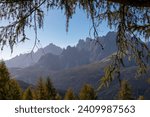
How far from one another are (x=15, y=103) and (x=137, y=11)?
96.1 inches

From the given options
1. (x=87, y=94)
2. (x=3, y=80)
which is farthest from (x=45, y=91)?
(x=3, y=80)

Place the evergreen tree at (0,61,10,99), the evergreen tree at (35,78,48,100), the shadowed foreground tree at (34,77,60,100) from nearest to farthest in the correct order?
the evergreen tree at (0,61,10,99) < the evergreen tree at (35,78,48,100) < the shadowed foreground tree at (34,77,60,100)

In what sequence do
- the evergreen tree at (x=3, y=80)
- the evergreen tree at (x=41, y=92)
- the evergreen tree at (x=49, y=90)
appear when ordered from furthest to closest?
the evergreen tree at (x=49, y=90) → the evergreen tree at (x=41, y=92) → the evergreen tree at (x=3, y=80)

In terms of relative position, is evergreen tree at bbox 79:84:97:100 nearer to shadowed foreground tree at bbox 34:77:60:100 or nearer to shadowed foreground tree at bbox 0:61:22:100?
shadowed foreground tree at bbox 34:77:60:100

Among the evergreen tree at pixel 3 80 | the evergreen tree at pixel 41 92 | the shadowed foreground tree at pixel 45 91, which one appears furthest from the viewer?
the shadowed foreground tree at pixel 45 91

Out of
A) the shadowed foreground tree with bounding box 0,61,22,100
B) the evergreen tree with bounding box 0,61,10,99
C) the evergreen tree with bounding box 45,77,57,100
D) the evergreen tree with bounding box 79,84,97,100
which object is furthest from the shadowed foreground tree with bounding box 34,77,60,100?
the evergreen tree with bounding box 0,61,10,99

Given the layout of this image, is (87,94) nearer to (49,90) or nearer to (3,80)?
(49,90)

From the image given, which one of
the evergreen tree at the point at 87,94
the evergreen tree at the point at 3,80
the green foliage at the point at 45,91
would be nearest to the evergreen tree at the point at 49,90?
the green foliage at the point at 45,91

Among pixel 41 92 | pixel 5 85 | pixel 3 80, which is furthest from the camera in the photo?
pixel 41 92

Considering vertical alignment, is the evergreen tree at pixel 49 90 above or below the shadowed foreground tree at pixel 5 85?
below

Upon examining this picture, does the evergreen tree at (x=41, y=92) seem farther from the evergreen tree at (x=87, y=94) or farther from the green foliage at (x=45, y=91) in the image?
the evergreen tree at (x=87, y=94)

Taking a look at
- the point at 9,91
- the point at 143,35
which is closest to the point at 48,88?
the point at 9,91

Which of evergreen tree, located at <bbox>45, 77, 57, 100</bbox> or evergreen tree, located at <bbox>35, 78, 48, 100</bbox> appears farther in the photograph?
evergreen tree, located at <bbox>45, 77, 57, 100</bbox>

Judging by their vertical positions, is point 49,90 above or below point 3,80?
below
